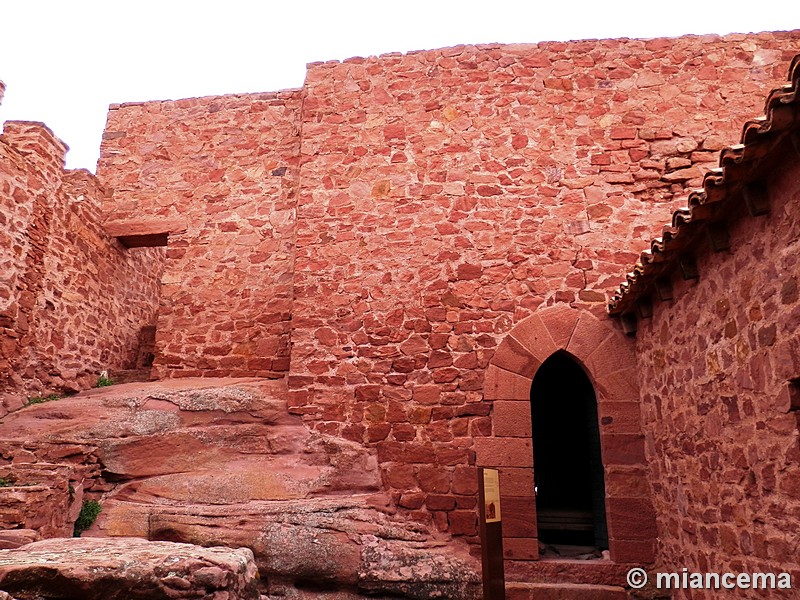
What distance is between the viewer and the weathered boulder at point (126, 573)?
7.41ft

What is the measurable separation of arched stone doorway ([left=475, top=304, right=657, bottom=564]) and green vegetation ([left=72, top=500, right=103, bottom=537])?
11.8 ft

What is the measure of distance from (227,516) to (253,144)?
5.22 meters

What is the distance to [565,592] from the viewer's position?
4938 millimetres

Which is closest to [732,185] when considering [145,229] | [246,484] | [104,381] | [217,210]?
[246,484]

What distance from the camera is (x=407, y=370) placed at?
19.5ft

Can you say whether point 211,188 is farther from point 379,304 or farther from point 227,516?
point 227,516

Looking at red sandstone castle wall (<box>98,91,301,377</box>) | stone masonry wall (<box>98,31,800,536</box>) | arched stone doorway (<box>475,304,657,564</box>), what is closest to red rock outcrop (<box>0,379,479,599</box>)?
stone masonry wall (<box>98,31,800,536</box>)

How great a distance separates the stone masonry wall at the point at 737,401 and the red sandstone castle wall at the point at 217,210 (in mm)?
4545

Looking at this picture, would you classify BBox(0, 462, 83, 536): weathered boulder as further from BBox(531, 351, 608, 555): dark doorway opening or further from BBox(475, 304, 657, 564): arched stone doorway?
BBox(531, 351, 608, 555): dark doorway opening

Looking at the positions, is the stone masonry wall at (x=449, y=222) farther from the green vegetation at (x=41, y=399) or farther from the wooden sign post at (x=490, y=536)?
the wooden sign post at (x=490, y=536)

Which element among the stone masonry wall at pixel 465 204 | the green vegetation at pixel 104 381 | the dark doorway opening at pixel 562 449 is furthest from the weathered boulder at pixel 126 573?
the green vegetation at pixel 104 381

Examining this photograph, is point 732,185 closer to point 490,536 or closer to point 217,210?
point 490,536

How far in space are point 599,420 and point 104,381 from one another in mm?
6329

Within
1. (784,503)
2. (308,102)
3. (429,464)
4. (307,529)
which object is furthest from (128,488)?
(784,503)
